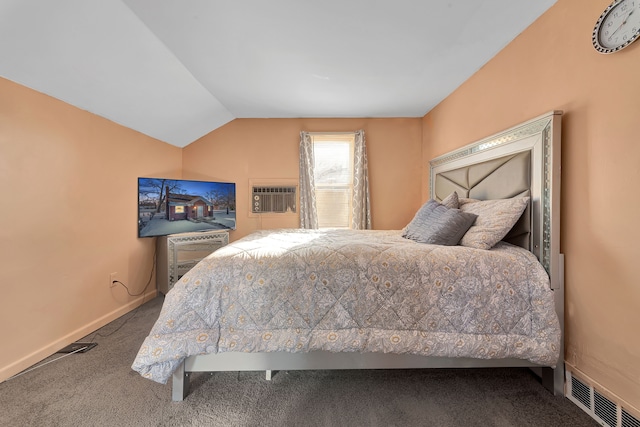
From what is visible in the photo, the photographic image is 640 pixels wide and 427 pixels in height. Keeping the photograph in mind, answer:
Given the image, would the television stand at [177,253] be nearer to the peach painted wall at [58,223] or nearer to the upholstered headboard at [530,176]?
the peach painted wall at [58,223]

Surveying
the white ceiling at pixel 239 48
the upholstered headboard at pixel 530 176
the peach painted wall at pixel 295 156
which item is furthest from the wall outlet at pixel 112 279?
the upholstered headboard at pixel 530 176

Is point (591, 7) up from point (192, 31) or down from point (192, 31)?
down

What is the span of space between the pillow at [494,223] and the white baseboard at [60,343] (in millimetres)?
3055

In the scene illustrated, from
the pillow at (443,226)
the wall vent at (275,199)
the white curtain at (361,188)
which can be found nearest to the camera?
the pillow at (443,226)

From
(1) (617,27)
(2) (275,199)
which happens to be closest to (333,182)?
(2) (275,199)

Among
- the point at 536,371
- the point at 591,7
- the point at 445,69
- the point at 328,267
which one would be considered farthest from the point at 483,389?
the point at 445,69

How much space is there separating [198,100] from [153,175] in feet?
3.48

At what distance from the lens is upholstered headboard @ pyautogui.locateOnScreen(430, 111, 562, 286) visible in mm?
1414

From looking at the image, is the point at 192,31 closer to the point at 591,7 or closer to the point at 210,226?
the point at 210,226

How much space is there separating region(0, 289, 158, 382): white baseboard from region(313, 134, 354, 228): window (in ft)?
8.06

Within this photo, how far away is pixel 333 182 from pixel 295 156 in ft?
2.21

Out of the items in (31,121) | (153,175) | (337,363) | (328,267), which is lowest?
(337,363)

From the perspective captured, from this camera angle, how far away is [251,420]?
126 centimetres

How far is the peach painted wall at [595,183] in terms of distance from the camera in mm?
1143
